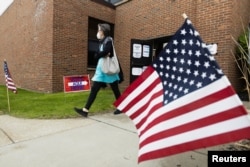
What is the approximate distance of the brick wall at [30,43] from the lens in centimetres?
977

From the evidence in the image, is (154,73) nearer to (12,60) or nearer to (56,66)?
(56,66)

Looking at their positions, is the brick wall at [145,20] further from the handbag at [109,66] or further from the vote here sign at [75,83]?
the handbag at [109,66]

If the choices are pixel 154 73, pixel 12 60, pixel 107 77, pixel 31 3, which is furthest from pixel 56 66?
pixel 154 73

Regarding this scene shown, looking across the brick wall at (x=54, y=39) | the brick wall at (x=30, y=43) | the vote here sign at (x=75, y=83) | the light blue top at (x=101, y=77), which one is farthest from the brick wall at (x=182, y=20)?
the light blue top at (x=101, y=77)

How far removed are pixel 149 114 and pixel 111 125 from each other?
2.29m

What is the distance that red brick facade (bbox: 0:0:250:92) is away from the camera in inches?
279

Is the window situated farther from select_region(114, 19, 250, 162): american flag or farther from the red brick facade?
select_region(114, 19, 250, 162): american flag

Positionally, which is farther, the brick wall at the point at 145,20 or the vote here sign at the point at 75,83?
the brick wall at the point at 145,20

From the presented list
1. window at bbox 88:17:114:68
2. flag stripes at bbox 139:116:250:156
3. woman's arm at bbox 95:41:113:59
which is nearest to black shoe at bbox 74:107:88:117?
woman's arm at bbox 95:41:113:59

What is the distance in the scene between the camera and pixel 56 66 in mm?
9484

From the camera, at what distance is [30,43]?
37.6ft

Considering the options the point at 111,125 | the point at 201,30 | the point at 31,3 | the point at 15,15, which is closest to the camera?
the point at 111,125

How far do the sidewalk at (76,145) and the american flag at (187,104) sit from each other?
2.66 ft

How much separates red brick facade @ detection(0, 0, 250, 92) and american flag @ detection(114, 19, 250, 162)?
525cm
